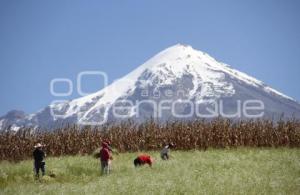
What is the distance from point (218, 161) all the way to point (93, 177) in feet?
19.7

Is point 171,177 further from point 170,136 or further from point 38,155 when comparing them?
point 170,136

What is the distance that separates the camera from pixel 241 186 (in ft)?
65.1

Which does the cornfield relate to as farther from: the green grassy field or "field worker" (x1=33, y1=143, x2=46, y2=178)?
"field worker" (x1=33, y1=143, x2=46, y2=178)

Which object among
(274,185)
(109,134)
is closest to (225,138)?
(109,134)

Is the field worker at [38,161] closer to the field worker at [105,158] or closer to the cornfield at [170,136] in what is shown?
the field worker at [105,158]

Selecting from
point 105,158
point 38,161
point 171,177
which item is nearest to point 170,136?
point 105,158

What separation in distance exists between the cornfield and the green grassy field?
653 centimetres

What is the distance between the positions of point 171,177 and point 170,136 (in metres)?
18.1

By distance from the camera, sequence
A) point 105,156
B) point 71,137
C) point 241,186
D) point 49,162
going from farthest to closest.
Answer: point 71,137 < point 49,162 < point 105,156 < point 241,186

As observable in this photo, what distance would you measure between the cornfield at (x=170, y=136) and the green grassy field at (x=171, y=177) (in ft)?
21.4

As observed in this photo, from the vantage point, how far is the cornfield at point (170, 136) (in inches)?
1582

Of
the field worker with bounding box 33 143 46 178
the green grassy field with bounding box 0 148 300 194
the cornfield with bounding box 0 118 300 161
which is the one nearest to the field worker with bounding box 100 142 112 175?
the green grassy field with bounding box 0 148 300 194

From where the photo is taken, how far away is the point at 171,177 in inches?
913

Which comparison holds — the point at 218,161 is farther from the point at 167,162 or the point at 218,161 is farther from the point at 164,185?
the point at 164,185
